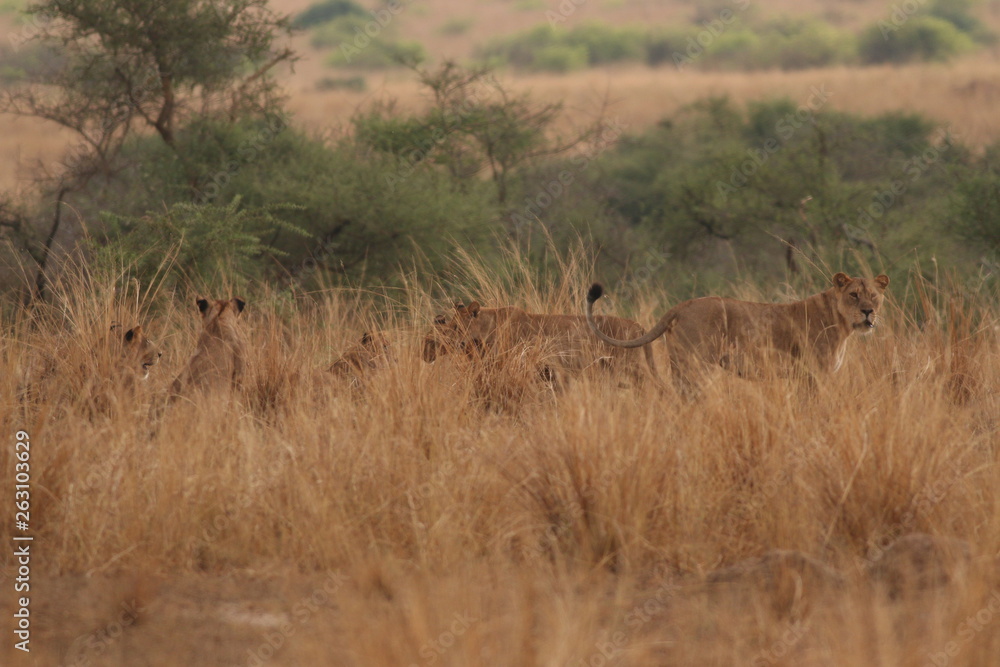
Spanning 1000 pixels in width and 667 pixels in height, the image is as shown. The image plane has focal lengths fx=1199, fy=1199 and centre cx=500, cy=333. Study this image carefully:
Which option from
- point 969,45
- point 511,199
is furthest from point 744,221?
point 969,45

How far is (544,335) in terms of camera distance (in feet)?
22.7

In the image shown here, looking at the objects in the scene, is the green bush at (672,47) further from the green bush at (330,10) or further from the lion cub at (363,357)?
the lion cub at (363,357)

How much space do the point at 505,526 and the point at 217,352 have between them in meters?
2.45

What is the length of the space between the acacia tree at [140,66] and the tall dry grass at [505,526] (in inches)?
301

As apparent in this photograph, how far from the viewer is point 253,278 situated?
10.1 metres

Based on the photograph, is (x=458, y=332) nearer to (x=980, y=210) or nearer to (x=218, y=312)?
(x=218, y=312)

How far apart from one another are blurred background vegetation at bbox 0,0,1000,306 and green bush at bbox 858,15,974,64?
29.4 m

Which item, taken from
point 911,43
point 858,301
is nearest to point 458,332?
point 858,301

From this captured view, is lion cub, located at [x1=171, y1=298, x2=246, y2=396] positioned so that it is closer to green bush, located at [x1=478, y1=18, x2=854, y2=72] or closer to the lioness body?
the lioness body

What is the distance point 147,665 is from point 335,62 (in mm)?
53486

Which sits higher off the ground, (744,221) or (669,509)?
(669,509)

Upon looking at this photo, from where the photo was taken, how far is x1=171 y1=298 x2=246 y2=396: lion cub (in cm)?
616

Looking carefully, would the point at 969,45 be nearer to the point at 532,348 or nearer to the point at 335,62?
the point at 335,62

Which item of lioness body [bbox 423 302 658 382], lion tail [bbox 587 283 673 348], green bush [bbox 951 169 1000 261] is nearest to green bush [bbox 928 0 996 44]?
green bush [bbox 951 169 1000 261]
